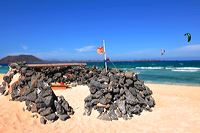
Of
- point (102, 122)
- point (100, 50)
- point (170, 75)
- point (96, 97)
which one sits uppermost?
point (100, 50)

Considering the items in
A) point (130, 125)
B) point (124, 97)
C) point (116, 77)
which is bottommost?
point (130, 125)

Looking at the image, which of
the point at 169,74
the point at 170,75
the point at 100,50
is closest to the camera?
the point at 100,50

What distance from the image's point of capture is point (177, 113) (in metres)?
16.0

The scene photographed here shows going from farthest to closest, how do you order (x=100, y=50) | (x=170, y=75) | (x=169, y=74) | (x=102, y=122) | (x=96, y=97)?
(x=169, y=74) → (x=170, y=75) → (x=100, y=50) → (x=96, y=97) → (x=102, y=122)

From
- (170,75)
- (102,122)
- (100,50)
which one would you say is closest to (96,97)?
(102,122)

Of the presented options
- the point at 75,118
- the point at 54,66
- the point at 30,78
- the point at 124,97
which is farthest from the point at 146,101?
the point at 54,66

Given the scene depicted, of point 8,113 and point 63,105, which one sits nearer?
point 8,113

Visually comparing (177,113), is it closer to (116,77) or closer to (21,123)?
(116,77)

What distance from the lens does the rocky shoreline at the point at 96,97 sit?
15.0m

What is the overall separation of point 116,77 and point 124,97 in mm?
1763

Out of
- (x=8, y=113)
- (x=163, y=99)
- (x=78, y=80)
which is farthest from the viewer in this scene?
(x=78, y=80)

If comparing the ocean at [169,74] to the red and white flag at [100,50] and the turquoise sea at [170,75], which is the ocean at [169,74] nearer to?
the turquoise sea at [170,75]

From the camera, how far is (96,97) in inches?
639

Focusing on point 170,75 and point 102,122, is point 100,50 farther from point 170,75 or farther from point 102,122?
point 170,75
